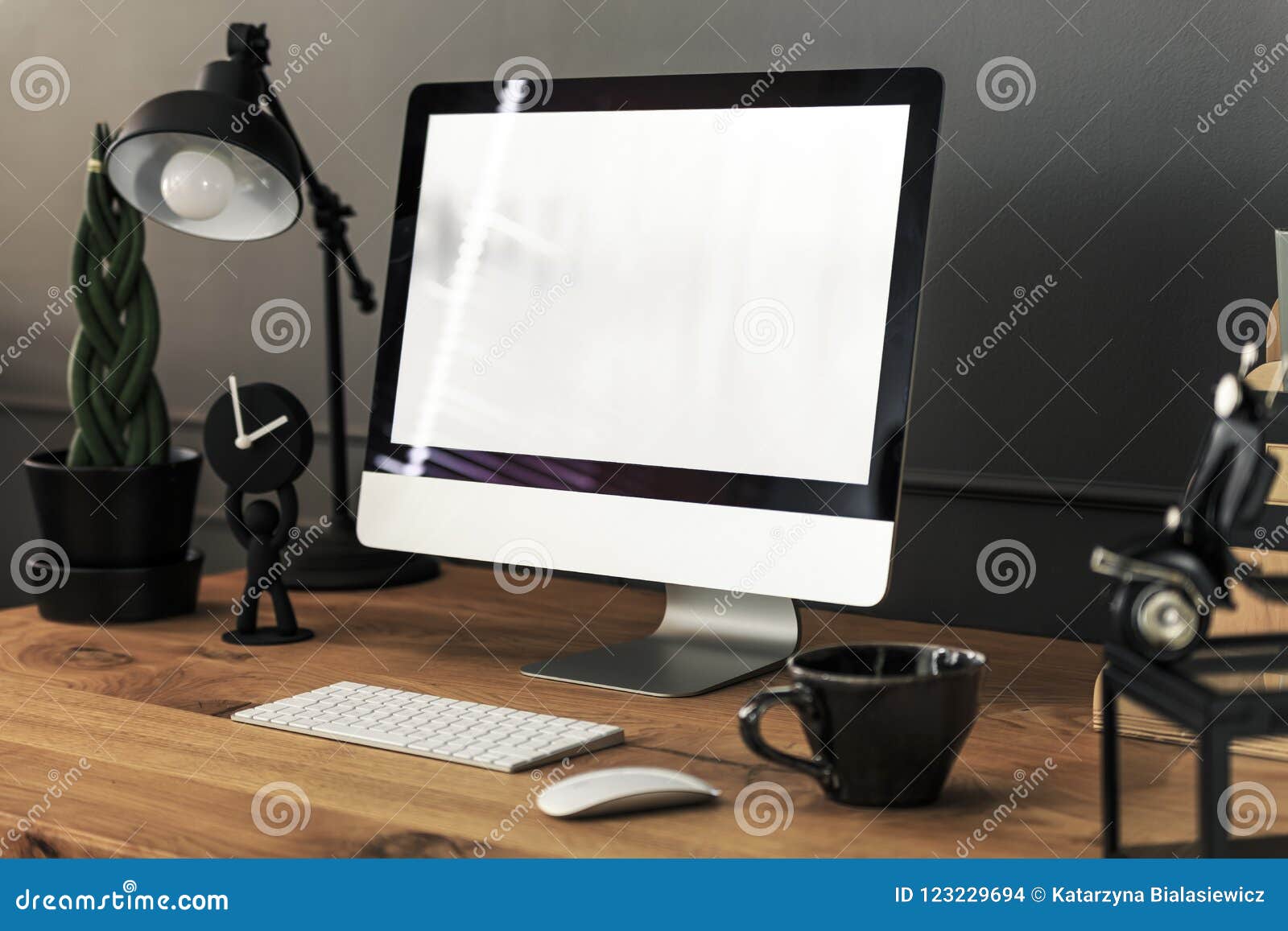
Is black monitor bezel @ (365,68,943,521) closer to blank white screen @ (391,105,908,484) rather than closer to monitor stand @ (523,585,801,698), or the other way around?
blank white screen @ (391,105,908,484)

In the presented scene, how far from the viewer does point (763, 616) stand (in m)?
1.07

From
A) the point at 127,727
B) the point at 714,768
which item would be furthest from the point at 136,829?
the point at 714,768

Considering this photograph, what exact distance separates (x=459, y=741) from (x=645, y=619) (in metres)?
0.47

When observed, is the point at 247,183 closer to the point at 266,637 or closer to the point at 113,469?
the point at 113,469

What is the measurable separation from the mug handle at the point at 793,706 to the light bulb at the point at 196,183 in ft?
2.59

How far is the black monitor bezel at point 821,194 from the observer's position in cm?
93

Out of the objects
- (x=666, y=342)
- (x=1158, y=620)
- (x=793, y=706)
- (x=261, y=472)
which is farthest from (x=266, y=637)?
(x=1158, y=620)

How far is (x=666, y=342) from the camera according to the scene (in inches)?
39.9

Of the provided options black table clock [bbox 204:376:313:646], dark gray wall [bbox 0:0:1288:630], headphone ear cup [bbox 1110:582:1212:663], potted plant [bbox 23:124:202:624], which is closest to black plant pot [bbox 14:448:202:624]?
potted plant [bbox 23:124:202:624]

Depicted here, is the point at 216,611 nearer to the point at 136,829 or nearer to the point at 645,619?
the point at 645,619

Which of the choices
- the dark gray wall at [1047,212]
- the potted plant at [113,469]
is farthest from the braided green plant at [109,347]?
the dark gray wall at [1047,212]

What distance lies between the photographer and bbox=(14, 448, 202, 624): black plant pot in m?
1.20

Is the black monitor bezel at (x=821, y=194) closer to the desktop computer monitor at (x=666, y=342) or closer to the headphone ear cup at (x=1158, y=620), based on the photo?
the desktop computer monitor at (x=666, y=342)

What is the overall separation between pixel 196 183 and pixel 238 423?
0.24m
